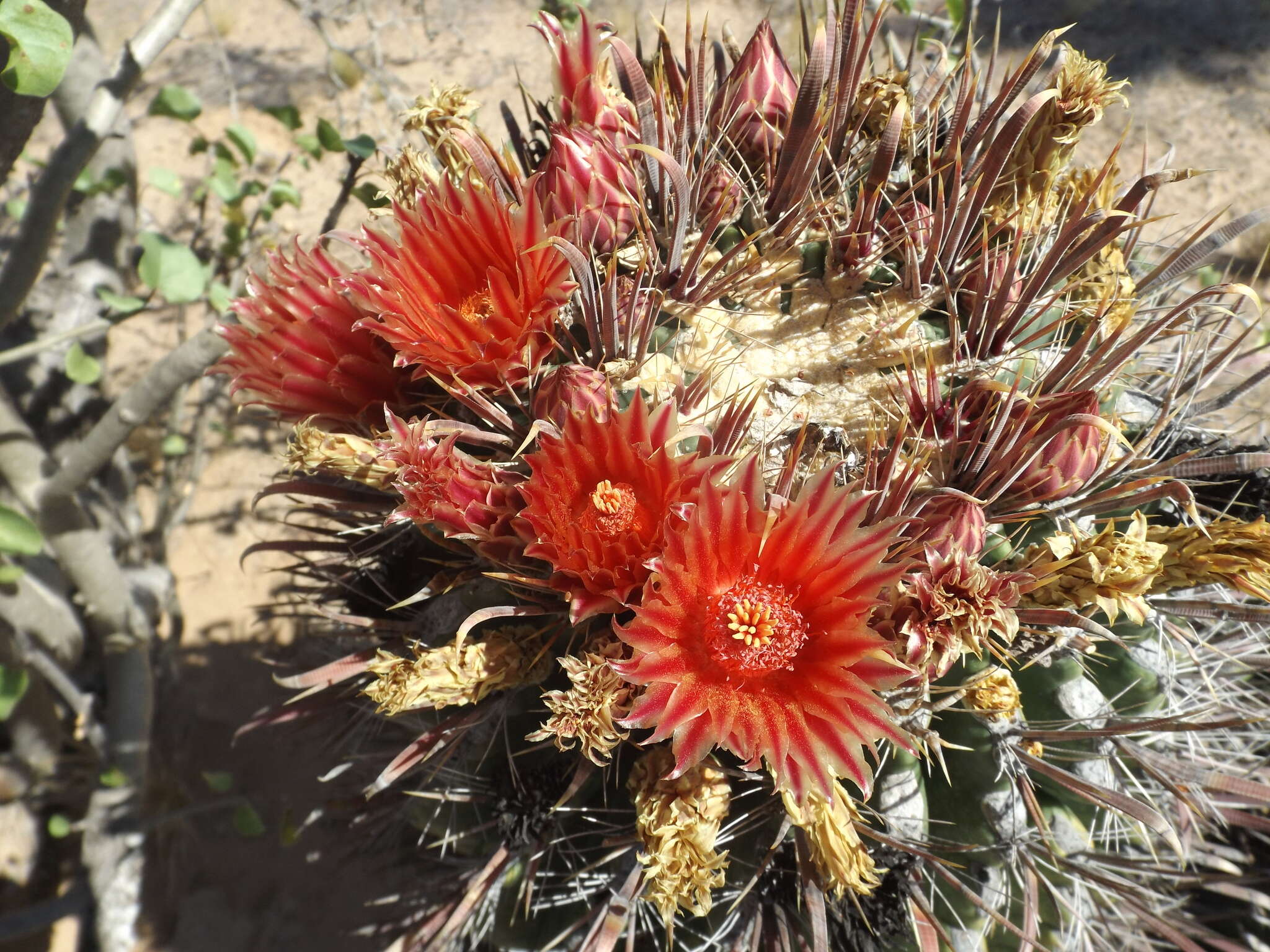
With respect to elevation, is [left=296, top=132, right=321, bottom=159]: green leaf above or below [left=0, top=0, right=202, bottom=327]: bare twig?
below

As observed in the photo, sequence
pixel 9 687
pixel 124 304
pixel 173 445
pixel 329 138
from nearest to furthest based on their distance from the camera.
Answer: pixel 9 687
pixel 124 304
pixel 329 138
pixel 173 445

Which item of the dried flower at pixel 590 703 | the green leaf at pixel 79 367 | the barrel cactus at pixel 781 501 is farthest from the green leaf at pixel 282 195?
the dried flower at pixel 590 703

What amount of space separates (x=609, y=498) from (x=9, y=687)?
1594mm

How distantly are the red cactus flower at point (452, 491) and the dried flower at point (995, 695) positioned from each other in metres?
0.58

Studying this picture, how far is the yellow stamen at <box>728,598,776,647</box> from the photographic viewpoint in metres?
0.96

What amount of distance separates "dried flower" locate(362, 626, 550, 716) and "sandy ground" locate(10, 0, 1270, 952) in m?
0.99

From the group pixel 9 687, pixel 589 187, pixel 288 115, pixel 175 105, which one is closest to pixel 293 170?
pixel 288 115

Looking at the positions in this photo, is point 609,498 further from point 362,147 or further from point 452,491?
point 362,147

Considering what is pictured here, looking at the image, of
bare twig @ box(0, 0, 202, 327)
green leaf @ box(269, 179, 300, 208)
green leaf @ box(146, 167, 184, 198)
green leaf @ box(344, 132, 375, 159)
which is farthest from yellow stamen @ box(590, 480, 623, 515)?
green leaf @ box(146, 167, 184, 198)

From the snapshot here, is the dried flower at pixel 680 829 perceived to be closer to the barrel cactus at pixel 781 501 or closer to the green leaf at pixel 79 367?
the barrel cactus at pixel 781 501

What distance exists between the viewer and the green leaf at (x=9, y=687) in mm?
1846

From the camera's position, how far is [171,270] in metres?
2.12

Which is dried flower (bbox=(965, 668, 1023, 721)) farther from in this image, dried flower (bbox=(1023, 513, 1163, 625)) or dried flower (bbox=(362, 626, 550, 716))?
dried flower (bbox=(362, 626, 550, 716))

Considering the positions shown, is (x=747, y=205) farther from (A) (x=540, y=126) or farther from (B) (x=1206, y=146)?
(B) (x=1206, y=146)
